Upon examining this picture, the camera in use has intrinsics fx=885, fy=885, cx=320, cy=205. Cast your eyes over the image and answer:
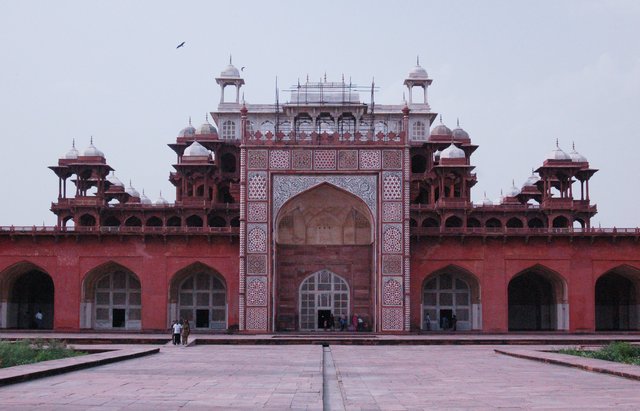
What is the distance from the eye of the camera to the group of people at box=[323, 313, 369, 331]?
2545 cm

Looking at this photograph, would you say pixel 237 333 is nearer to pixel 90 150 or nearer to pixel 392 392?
pixel 90 150

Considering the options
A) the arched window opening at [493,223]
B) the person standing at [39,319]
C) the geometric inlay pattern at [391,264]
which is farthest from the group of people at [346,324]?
the person standing at [39,319]

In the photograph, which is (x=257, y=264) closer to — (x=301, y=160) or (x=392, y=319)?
(x=301, y=160)

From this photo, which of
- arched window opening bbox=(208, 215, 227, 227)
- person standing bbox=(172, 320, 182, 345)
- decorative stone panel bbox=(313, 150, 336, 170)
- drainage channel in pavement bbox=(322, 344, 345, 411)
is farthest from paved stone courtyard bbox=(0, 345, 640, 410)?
arched window opening bbox=(208, 215, 227, 227)

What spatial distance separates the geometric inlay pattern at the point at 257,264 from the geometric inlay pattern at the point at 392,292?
3361 millimetres

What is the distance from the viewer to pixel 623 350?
13.5 m

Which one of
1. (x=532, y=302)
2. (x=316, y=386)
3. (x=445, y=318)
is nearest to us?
(x=316, y=386)

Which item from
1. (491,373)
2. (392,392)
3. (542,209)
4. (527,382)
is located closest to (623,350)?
(491,373)

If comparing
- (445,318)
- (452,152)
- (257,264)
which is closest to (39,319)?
(257,264)

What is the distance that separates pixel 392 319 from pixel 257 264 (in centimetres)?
402

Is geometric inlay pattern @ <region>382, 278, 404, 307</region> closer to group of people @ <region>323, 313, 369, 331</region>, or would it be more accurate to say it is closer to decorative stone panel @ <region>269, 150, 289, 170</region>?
group of people @ <region>323, 313, 369, 331</region>

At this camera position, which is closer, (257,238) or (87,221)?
(257,238)

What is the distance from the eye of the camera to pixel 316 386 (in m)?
9.41

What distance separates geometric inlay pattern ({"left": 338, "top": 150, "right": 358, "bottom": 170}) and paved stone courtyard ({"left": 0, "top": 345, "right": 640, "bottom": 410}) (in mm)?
10935
